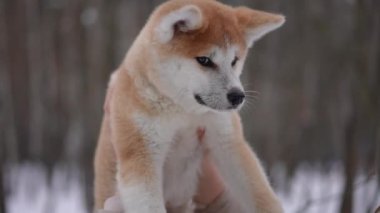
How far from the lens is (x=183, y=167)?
222 centimetres

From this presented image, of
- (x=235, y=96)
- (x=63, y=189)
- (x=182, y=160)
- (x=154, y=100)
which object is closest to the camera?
(x=235, y=96)

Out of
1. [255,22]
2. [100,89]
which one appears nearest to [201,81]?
[255,22]

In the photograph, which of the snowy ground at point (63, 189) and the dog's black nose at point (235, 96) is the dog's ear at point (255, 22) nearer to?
the dog's black nose at point (235, 96)

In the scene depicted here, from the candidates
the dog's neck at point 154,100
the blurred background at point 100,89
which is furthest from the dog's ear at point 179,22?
the blurred background at point 100,89

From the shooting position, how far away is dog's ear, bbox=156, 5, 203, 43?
1.91 meters

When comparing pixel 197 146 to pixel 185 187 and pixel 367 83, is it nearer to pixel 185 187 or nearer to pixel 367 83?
pixel 185 187

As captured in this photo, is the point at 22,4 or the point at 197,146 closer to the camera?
the point at 197,146

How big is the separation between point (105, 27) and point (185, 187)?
9.83ft

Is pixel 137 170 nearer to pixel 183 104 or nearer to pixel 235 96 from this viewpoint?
pixel 183 104

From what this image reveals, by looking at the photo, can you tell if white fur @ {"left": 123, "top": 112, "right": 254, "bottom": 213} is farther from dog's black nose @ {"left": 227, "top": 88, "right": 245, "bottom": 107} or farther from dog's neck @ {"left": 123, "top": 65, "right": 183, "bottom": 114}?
dog's black nose @ {"left": 227, "top": 88, "right": 245, "bottom": 107}

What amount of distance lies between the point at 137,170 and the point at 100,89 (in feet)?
10.5

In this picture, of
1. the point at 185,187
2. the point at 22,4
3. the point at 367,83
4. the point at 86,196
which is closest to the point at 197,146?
the point at 185,187

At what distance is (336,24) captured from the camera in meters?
5.16

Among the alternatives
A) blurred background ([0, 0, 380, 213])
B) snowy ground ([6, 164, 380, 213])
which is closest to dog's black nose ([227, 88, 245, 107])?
snowy ground ([6, 164, 380, 213])
